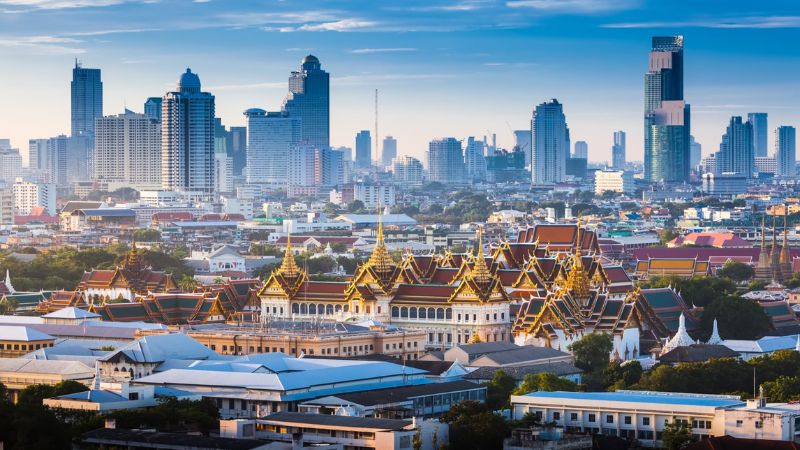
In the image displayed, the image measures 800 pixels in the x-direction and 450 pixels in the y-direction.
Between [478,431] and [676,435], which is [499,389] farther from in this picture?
[676,435]

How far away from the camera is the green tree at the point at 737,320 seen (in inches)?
3760

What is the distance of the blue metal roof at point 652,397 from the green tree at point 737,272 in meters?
65.7

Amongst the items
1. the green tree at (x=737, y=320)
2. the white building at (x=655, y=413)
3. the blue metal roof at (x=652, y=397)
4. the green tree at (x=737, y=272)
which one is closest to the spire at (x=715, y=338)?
the green tree at (x=737, y=320)

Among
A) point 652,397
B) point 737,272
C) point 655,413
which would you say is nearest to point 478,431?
point 655,413

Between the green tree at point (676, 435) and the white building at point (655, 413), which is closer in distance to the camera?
the green tree at point (676, 435)

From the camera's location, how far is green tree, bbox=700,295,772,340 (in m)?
95.5

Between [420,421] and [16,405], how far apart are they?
11.5 metres

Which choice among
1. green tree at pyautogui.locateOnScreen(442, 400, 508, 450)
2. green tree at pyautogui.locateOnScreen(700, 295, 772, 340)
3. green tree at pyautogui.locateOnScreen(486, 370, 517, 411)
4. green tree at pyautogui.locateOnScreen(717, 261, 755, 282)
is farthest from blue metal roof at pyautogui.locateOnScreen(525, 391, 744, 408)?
green tree at pyautogui.locateOnScreen(717, 261, 755, 282)

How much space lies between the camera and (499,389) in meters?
72.2

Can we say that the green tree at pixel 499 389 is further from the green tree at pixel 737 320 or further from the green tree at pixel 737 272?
the green tree at pixel 737 272

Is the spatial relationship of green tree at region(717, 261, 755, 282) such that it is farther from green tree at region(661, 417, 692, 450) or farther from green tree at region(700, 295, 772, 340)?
green tree at region(661, 417, 692, 450)

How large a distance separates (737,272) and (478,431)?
75.5m

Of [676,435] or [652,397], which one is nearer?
[676,435]

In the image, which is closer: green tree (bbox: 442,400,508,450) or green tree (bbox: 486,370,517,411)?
green tree (bbox: 442,400,508,450)
